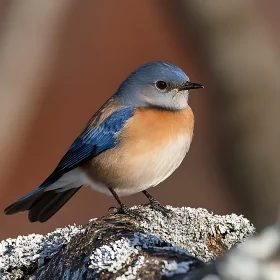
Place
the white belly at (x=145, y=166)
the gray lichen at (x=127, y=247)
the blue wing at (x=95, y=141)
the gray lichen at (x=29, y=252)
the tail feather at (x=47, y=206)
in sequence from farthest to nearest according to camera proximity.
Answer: the tail feather at (x=47, y=206) → the blue wing at (x=95, y=141) → the white belly at (x=145, y=166) → the gray lichen at (x=29, y=252) → the gray lichen at (x=127, y=247)

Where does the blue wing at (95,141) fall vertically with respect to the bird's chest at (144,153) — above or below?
above

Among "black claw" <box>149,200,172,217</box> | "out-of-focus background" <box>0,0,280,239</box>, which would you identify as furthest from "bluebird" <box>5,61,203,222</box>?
"black claw" <box>149,200,172,217</box>

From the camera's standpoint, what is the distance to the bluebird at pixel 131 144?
4352 mm

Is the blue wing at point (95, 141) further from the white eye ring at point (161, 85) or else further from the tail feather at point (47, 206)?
the white eye ring at point (161, 85)

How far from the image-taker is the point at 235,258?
1.79 m

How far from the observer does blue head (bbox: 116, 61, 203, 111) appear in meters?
4.66

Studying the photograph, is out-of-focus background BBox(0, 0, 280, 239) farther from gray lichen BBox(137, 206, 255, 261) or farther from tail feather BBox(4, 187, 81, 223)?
tail feather BBox(4, 187, 81, 223)

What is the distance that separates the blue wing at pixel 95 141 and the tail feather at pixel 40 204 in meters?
0.09

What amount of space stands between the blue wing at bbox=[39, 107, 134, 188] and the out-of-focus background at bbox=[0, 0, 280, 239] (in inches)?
20.6

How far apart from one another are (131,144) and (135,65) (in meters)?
5.38

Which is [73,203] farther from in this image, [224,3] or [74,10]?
[224,3]

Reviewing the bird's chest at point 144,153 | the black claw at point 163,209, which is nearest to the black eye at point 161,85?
the bird's chest at point 144,153

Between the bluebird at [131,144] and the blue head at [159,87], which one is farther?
the blue head at [159,87]

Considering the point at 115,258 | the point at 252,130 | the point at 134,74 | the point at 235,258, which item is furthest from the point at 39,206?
the point at 235,258
